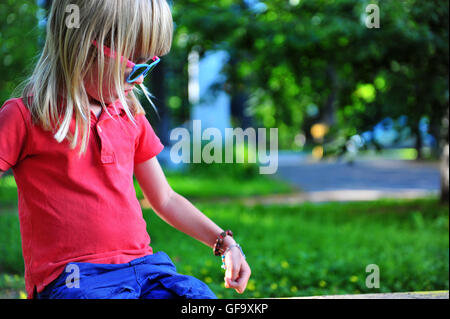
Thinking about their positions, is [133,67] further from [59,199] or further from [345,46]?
[345,46]

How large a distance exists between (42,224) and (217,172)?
11636mm

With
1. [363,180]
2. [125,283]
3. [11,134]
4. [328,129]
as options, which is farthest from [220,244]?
A: [363,180]

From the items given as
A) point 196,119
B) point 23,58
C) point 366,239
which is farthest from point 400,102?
point 196,119

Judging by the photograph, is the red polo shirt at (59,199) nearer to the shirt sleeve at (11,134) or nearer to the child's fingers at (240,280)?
the shirt sleeve at (11,134)

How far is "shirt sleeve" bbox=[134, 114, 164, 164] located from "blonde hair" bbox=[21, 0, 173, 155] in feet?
0.59

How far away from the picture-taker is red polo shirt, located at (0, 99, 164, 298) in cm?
131

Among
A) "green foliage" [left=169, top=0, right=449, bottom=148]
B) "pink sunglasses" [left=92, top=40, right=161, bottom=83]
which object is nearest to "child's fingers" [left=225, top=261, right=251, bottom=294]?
"pink sunglasses" [left=92, top=40, right=161, bottom=83]

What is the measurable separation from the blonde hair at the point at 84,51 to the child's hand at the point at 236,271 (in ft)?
1.45

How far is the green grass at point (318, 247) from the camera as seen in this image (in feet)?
13.5

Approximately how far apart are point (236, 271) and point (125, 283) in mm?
271

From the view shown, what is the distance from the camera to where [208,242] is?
1.55 metres

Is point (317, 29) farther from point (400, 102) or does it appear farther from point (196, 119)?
point (196, 119)

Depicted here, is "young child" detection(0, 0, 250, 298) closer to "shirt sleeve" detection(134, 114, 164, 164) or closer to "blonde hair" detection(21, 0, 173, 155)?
"blonde hair" detection(21, 0, 173, 155)

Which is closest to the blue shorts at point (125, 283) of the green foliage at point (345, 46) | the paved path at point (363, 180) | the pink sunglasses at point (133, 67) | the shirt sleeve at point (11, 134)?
the shirt sleeve at point (11, 134)
